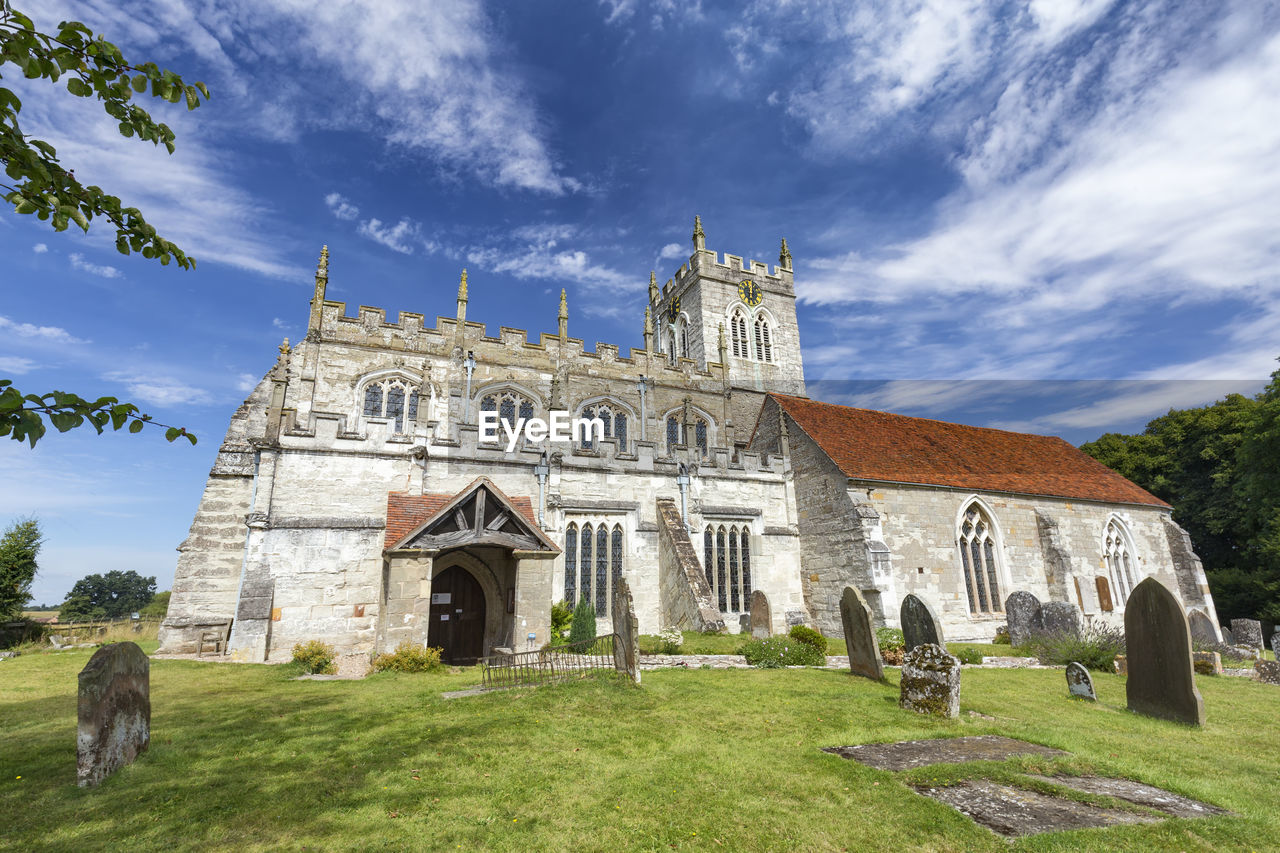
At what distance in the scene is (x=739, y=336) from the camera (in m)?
35.2

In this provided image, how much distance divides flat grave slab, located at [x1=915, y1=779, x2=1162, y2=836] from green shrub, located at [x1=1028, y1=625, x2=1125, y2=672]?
36.2ft

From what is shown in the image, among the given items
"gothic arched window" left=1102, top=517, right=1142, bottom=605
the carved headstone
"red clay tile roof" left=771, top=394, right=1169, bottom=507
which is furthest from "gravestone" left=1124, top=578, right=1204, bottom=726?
"gothic arched window" left=1102, top=517, right=1142, bottom=605

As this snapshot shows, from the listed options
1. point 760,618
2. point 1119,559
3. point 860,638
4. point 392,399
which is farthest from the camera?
point 1119,559

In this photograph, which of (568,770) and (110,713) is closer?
(110,713)

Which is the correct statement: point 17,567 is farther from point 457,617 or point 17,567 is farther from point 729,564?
point 729,564

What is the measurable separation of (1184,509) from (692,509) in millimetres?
30227

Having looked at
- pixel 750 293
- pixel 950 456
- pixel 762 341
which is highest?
pixel 750 293

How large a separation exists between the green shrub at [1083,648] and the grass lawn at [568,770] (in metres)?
3.41

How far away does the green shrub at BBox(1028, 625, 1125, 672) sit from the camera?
1386 cm

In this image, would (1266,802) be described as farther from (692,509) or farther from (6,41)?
(692,509)

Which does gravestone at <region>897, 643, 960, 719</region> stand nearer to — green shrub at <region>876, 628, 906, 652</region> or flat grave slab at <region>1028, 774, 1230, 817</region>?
flat grave slab at <region>1028, 774, 1230, 817</region>

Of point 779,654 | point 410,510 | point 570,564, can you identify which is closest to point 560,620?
point 570,564

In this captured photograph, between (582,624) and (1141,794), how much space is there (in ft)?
39.8

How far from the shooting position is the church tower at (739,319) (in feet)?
113
